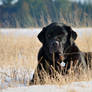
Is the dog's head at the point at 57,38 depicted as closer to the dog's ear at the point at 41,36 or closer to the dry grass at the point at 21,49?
the dog's ear at the point at 41,36

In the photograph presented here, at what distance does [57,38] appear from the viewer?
5766 millimetres

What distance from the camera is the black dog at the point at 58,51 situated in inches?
224

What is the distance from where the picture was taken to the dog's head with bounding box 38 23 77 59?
563 cm

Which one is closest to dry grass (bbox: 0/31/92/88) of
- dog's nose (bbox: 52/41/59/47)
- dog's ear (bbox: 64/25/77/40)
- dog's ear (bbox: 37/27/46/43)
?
dog's ear (bbox: 37/27/46/43)

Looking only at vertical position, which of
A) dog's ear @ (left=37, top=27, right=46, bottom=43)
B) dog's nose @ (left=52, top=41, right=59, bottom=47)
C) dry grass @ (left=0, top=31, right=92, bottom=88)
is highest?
dog's ear @ (left=37, top=27, right=46, bottom=43)

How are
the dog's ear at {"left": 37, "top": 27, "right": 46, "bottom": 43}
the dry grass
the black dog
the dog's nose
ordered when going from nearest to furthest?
the dog's nose, the black dog, the dog's ear at {"left": 37, "top": 27, "right": 46, "bottom": 43}, the dry grass

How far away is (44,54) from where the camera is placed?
5875 mm

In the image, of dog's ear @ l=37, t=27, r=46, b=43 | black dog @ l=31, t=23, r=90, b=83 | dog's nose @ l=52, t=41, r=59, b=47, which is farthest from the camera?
dog's ear @ l=37, t=27, r=46, b=43

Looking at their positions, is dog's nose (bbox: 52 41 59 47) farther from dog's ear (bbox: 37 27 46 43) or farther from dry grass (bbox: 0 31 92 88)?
dry grass (bbox: 0 31 92 88)

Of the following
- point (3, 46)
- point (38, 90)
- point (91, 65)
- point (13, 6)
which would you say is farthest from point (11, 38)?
point (13, 6)

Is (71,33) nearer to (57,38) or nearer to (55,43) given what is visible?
(57,38)

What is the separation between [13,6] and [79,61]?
25770 millimetres

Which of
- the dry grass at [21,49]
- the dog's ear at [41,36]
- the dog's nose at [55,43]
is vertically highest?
the dog's ear at [41,36]

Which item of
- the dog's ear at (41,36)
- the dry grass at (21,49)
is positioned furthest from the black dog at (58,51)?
the dry grass at (21,49)
